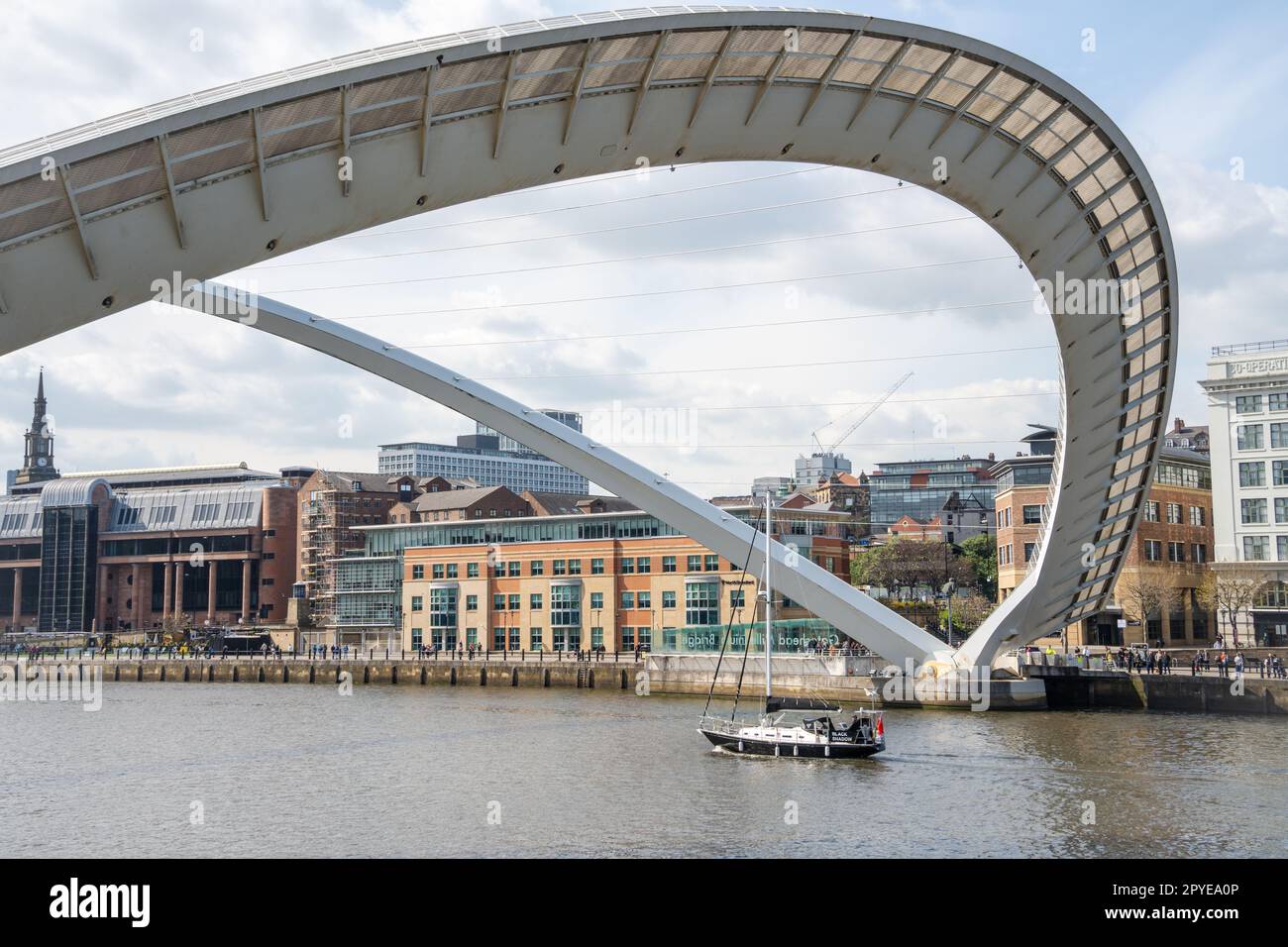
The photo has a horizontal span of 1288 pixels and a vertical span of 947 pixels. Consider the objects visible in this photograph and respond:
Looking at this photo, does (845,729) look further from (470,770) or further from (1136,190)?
(1136,190)

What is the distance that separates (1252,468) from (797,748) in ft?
122

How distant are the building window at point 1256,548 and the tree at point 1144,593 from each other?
154 inches

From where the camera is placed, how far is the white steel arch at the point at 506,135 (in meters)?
11.0

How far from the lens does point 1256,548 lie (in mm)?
58125

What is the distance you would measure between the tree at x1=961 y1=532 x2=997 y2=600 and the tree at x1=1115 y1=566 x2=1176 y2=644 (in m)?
31.1

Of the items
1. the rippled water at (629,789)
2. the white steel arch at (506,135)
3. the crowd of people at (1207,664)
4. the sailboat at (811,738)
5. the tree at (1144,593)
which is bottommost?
the rippled water at (629,789)

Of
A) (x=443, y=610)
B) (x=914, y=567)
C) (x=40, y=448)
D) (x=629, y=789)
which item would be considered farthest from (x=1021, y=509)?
(x=40, y=448)

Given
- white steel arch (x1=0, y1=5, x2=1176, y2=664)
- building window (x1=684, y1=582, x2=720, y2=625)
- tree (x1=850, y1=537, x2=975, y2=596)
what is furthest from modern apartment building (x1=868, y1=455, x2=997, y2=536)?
white steel arch (x1=0, y1=5, x2=1176, y2=664)

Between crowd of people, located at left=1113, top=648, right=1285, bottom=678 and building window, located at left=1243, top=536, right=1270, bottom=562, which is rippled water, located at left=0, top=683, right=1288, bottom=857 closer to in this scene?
crowd of people, located at left=1113, top=648, right=1285, bottom=678
